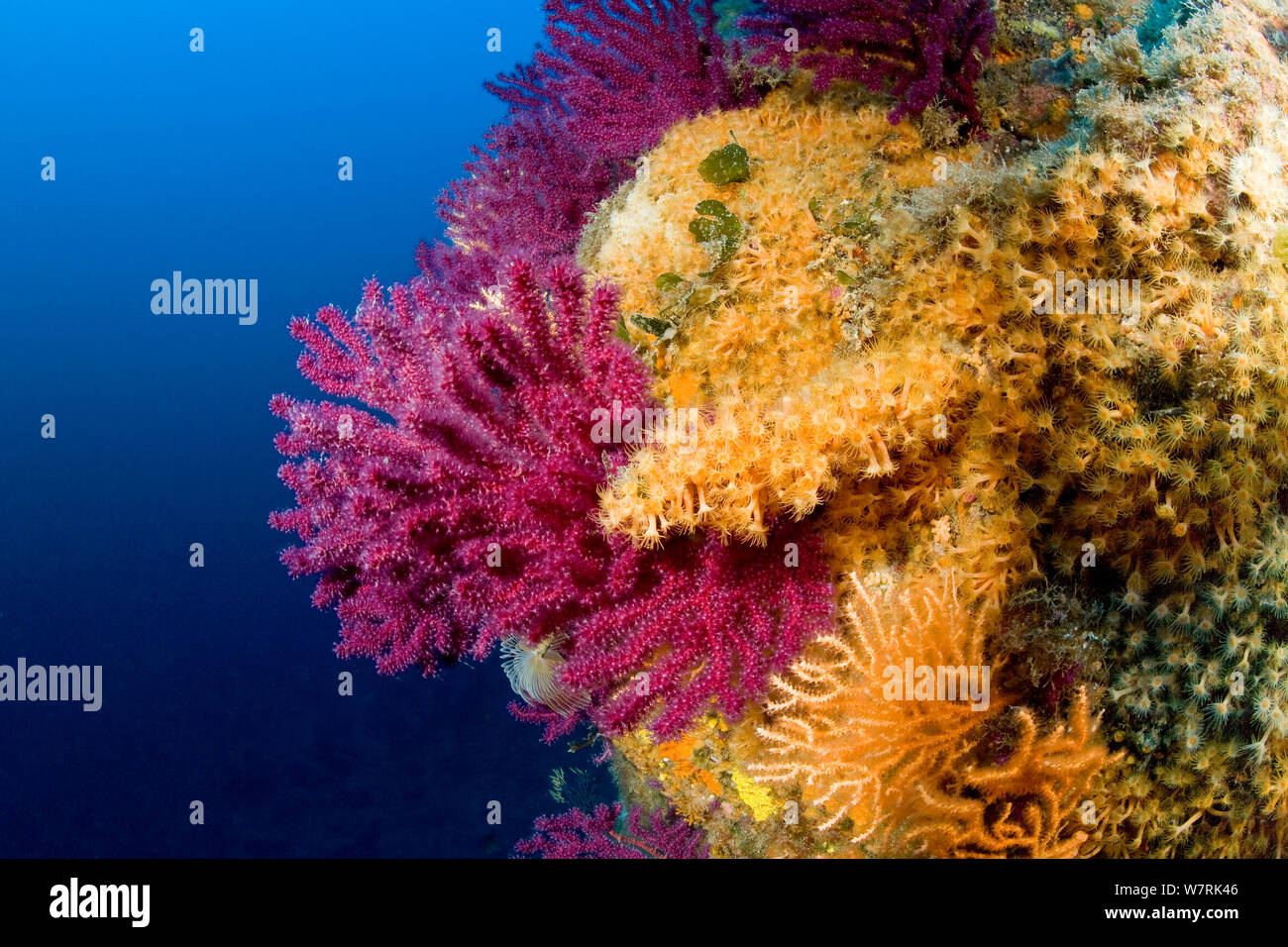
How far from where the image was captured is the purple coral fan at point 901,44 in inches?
130

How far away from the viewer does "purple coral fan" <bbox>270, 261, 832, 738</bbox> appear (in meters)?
2.76

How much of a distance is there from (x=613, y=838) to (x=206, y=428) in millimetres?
25270

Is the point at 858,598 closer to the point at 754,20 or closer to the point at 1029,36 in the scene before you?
the point at 754,20

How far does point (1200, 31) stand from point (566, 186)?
3348 millimetres

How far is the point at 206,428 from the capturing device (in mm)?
24812

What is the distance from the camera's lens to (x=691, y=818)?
3908mm

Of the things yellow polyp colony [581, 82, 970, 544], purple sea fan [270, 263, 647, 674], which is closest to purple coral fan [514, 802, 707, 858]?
purple sea fan [270, 263, 647, 674]

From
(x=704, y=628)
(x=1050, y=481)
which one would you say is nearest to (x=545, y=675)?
(x=704, y=628)

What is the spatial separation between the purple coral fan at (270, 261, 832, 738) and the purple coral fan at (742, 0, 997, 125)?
1.86 m

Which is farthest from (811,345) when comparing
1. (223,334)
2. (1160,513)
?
(223,334)

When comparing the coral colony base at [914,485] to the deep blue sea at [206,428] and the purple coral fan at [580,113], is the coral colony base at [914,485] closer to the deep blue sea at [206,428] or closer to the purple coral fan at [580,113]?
the purple coral fan at [580,113]
